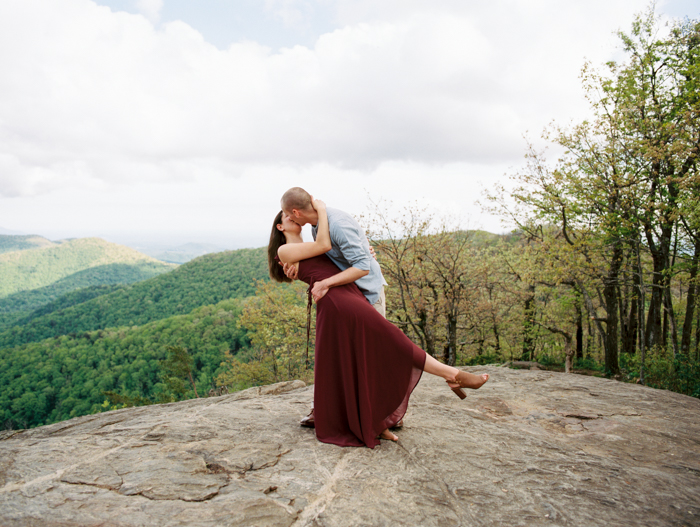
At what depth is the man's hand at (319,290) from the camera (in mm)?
3160

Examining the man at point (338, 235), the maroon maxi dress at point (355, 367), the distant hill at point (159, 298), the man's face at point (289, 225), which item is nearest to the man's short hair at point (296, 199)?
the man at point (338, 235)

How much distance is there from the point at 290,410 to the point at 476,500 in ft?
8.23

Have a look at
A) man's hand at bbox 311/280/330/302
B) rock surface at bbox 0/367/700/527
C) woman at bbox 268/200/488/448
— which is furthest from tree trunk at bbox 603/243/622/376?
man's hand at bbox 311/280/330/302

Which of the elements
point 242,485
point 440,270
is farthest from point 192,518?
point 440,270

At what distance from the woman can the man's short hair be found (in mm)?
95

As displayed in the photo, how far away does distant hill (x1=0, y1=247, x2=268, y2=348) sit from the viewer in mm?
82562

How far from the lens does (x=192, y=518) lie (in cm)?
208

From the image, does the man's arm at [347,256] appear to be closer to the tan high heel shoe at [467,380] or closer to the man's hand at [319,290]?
the man's hand at [319,290]

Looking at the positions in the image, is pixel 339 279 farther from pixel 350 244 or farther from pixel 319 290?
pixel 350 244

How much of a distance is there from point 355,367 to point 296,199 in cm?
158

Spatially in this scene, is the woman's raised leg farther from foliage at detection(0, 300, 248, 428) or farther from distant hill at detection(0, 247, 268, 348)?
distant hill at detection(0, 247, 268, 348)

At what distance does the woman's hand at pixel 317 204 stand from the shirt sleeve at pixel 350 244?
19 centimetres

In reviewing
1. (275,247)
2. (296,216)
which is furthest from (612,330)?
(296,216)

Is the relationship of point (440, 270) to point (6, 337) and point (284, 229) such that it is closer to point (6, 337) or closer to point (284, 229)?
point (284, 229)
